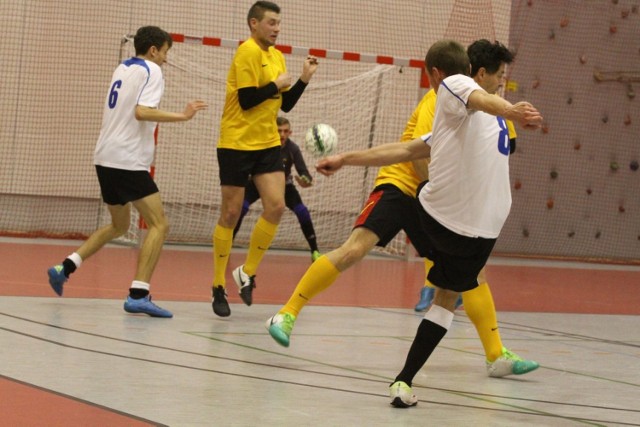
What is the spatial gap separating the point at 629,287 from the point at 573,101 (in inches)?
182

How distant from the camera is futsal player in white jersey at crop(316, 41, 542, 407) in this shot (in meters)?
5.11

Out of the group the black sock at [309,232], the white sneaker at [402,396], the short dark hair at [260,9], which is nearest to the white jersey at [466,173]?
the white sneaker at [402,396]

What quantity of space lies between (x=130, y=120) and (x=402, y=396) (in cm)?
350

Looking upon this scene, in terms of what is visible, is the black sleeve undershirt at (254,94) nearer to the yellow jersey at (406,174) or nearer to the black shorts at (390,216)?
the yellow jersey at (406,174)

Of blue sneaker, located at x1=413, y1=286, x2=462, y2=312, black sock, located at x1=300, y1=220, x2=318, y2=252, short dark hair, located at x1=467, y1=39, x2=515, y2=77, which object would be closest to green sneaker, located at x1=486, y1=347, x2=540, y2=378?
short dark hair, located at x1=467, y1=39, x2=515, y2=77

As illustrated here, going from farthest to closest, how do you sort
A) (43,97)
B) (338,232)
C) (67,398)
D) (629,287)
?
(338,232) → (43,97) → (629,287) → (67,398)

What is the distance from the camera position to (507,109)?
4688mm

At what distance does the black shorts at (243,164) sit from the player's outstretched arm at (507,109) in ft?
9.48

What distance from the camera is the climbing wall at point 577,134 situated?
15867 mm

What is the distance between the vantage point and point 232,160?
7.61 m

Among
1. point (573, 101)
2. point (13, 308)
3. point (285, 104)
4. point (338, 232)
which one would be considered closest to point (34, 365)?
point (13, 308)

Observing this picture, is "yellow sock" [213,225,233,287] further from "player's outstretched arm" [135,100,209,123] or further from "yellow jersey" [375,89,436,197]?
"yellow jersey" [375,89,436,197]

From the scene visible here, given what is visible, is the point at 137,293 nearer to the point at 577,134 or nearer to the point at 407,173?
the point at 407,173

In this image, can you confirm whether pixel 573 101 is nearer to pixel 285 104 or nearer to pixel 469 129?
pixel 285 104
